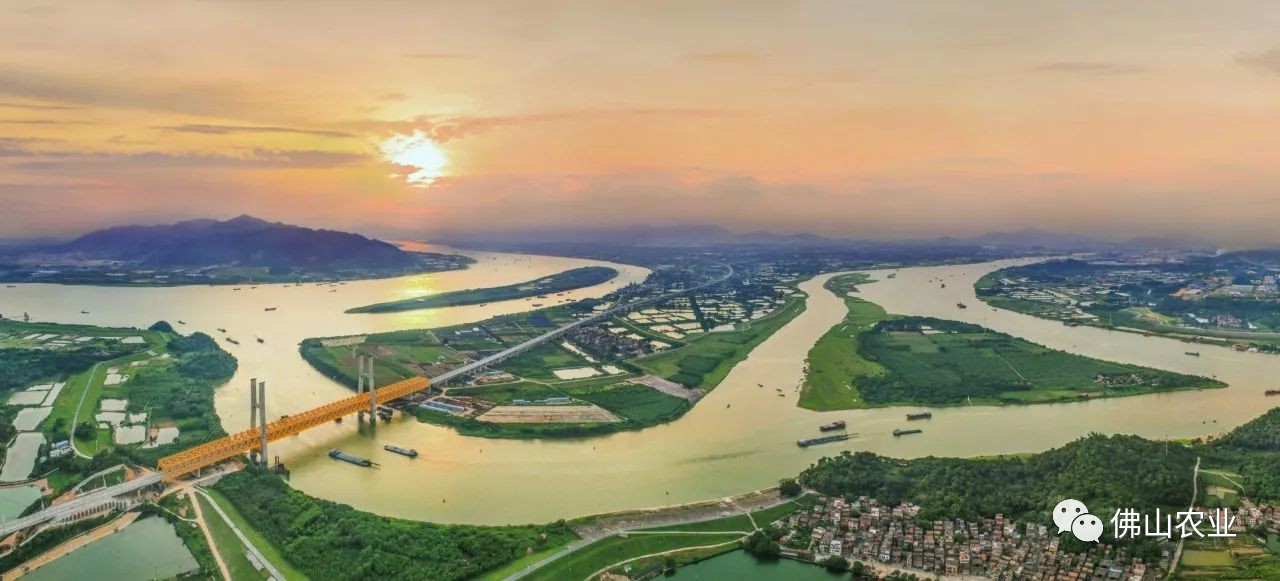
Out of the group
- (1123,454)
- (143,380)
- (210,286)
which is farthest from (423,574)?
(210,286)

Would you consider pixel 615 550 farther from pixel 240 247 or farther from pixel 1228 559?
pixel 240 247

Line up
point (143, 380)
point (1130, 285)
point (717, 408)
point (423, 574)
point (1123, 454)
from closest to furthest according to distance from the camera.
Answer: point (423, 574) < point (1123, 454) < point (717, 408) < point (143, 380) < point (1130, 285)

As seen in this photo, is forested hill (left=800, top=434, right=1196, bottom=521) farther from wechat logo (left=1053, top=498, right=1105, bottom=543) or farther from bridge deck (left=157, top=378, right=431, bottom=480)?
bridge deck (left=157, top=378, right=431, bottom=480)

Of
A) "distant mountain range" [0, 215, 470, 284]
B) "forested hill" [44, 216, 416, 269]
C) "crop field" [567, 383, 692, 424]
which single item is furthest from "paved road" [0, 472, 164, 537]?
"forested hill" [44, 216, 416, 269]

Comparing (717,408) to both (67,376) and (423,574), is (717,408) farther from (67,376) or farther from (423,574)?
(67,376)

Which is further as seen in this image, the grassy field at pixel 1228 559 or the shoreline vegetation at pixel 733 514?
the shoreline vegetation at pixel 733 514

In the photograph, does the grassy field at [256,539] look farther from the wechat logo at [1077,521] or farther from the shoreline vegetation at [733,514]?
the wechat logo at [1077,521]

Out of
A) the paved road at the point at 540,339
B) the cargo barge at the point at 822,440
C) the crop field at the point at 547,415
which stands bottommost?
the cargo barge at the point at 822,440

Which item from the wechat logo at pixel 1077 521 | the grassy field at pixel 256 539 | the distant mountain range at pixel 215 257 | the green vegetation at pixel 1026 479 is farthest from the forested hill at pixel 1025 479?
the distant mountain range at pixel 215 257
